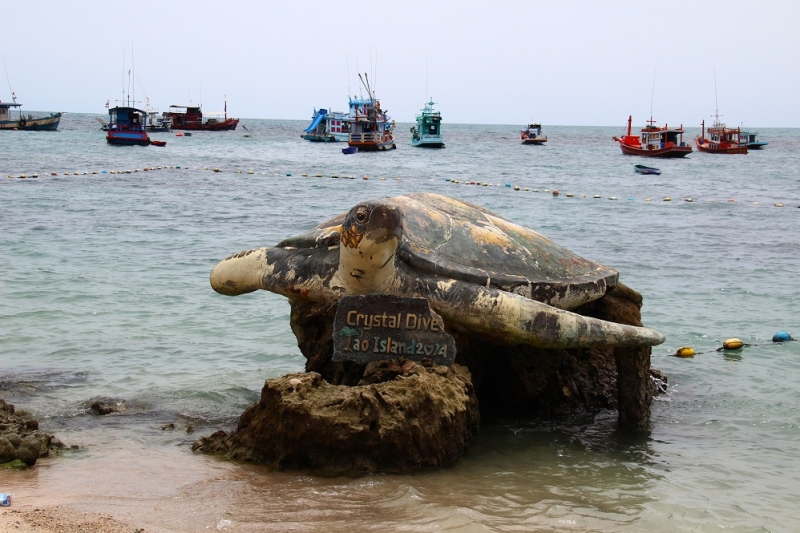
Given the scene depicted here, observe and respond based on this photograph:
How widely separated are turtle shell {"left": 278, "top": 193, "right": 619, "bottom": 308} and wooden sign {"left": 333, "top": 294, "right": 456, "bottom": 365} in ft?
1.50

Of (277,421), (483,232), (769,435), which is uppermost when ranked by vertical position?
(483,232)

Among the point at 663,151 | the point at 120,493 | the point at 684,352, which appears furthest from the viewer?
the point at 663,151

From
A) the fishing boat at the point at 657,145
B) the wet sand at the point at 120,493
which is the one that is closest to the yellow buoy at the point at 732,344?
the wet sand at the point at 120,493

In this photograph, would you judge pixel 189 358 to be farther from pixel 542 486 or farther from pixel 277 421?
pixel 542 486

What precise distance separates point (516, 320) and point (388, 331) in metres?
0.73

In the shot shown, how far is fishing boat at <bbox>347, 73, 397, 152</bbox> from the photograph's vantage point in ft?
168

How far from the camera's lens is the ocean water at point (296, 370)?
4.06 metres

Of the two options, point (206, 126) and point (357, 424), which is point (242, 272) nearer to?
point (357, 424)

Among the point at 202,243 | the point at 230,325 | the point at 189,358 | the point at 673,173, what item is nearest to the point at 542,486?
the point at 189,358

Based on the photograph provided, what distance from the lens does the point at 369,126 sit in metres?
54.0

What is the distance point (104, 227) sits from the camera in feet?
48.1

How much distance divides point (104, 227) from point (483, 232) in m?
10.7

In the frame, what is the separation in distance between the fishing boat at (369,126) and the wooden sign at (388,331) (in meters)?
46.0

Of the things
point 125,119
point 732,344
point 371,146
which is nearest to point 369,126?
point 371,146
